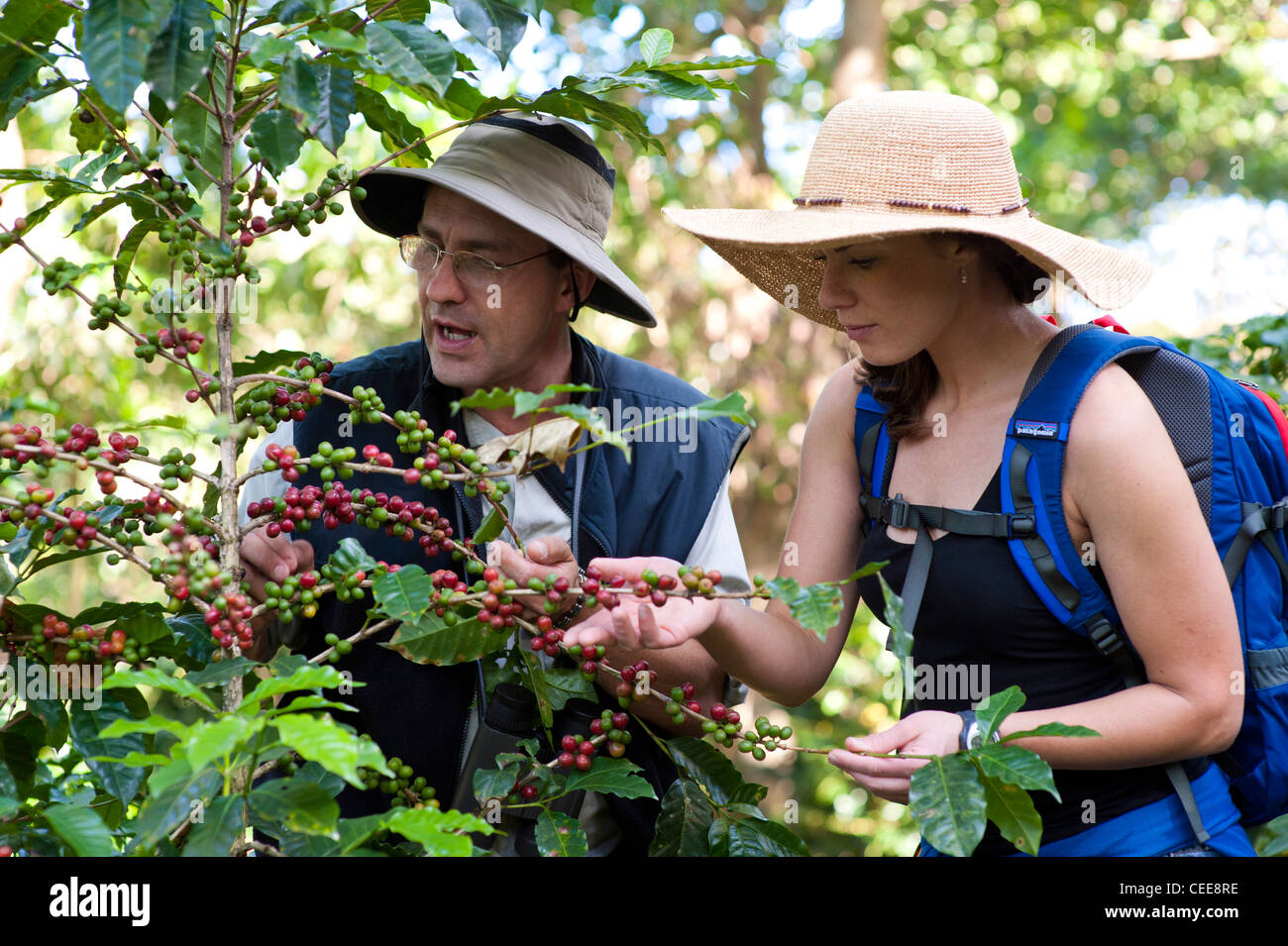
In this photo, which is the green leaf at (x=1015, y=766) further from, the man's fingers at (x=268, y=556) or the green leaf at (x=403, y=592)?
the man's fingers at (x=268, y=556)

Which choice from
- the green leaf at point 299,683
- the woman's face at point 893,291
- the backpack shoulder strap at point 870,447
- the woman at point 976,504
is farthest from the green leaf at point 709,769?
the green leaf at point 299,683

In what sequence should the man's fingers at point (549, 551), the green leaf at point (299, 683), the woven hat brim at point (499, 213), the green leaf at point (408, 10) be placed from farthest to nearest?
1. the woven hat brim at point (499, 213)
2. the man's fingers at point (549, 551)
3. the green leaf at point (408, 10)
4. the green leaf at point (299, 683)

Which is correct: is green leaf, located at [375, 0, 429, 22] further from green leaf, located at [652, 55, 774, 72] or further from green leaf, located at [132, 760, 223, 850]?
green leaf, located at [132, 760, 223, 850]

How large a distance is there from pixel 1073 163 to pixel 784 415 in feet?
18.7

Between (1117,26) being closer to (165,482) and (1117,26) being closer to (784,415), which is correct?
(784,415)

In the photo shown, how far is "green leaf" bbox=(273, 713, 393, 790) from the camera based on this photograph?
1.18m

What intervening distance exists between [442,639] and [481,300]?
Result: 88cm

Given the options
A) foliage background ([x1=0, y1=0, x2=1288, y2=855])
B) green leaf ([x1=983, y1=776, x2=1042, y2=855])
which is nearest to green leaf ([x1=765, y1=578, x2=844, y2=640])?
green leaf ([x1=983, y1=776, x2=1042, y2=855])

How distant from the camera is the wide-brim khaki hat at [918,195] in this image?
6.08 feet

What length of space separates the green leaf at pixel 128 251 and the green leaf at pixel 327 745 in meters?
0.93

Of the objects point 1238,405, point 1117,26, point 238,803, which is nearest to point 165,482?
point 238,803

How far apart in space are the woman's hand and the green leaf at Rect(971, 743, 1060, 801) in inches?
Answer: 4.0

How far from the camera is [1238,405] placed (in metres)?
1.83

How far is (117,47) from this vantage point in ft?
4.71
